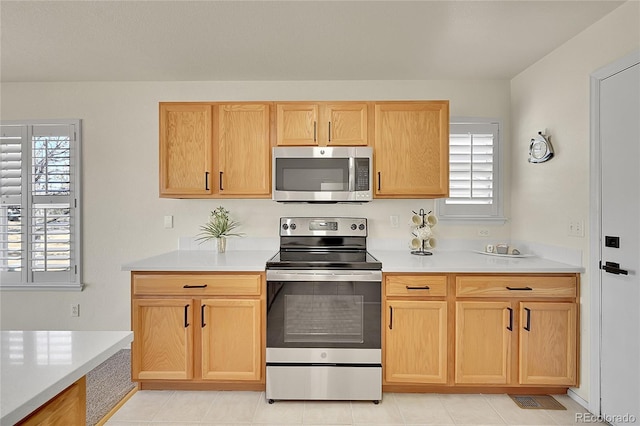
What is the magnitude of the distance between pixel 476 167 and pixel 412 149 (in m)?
0.75

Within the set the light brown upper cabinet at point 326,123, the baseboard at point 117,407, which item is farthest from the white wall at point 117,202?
the baseboard at point 117,407

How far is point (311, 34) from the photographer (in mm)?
2242

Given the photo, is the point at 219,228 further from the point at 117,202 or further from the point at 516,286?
the point at 516,286

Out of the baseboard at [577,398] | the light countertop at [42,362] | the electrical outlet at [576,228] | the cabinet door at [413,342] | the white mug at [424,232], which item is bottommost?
the baseboard at [577,398]

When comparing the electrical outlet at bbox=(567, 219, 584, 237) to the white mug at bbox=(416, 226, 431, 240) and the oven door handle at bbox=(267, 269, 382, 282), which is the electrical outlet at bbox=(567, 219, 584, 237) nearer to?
the white mug at bbox=(416, 226, 431, 240)

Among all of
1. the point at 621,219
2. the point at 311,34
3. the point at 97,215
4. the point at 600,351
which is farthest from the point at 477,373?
the point at 97,215

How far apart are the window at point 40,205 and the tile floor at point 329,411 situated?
1.48m

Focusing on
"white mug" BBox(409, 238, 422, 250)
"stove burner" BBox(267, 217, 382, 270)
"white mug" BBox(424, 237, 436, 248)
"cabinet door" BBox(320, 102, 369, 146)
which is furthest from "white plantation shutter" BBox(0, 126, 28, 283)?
"white mug" BBox(424, 237, 436, 248)

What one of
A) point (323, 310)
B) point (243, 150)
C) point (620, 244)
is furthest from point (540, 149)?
point (243, 150)

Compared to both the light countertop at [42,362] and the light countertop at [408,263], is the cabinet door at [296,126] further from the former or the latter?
the light countertop at [42,362]

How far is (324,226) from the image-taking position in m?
2.95

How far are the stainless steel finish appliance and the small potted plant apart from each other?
0.83 metres

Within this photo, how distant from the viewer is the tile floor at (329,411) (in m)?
2.10

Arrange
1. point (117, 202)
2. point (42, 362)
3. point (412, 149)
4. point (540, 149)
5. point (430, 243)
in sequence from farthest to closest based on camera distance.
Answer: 1. point (117, 202)
2. point (430, 243)
3. point (412, 149)
4. point (540, 149)
5. point (42, 362)
